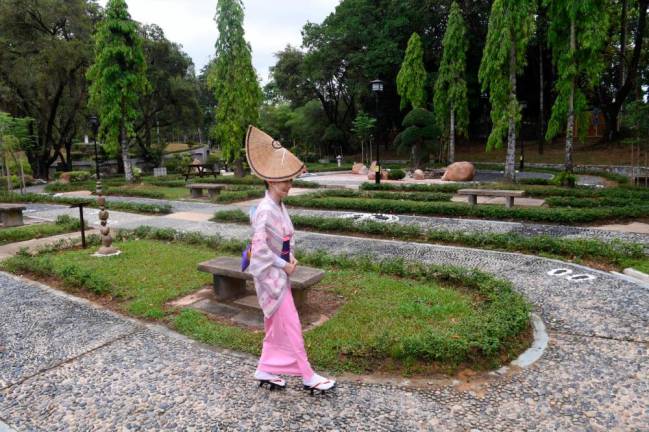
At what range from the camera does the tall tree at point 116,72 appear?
20922 mm

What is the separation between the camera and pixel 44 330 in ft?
16.1

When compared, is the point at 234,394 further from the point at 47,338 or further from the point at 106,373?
the point at 47,338

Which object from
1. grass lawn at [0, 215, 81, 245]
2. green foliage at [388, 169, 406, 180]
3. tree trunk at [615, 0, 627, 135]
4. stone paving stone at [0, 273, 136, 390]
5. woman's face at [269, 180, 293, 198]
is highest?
tree trunk at [615, 0, 627, 135]

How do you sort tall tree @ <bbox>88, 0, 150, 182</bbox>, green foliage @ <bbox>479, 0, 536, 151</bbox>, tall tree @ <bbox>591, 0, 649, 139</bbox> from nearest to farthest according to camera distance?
green foliage @ <bbox>479, 0, 536, 151</bbox>
tall tree @ <bbox>88, 0, 150, 182</bbox>
tall tree @ <bbox>591, 0, 649, 139</bbox>

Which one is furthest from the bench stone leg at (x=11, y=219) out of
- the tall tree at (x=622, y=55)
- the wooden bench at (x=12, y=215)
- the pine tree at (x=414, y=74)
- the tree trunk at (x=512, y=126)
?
the tall tree at (x=622, y=55)

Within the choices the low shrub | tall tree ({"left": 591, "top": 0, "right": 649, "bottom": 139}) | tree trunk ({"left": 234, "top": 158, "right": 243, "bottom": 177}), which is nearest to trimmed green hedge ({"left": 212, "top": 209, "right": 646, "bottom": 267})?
the low shrub

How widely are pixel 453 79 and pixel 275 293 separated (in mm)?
25641

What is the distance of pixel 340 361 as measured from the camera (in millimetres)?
3965

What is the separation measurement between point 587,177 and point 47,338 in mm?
22596

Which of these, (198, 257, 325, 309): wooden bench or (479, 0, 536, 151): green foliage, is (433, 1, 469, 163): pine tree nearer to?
(479, 0, 536, 151): green foliage

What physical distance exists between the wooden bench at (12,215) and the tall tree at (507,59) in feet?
52.8

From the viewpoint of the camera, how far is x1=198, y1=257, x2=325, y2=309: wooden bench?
5047 millimetres

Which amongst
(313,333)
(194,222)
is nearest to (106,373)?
(313,333)

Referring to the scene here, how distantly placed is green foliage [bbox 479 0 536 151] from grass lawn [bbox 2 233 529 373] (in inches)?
523
